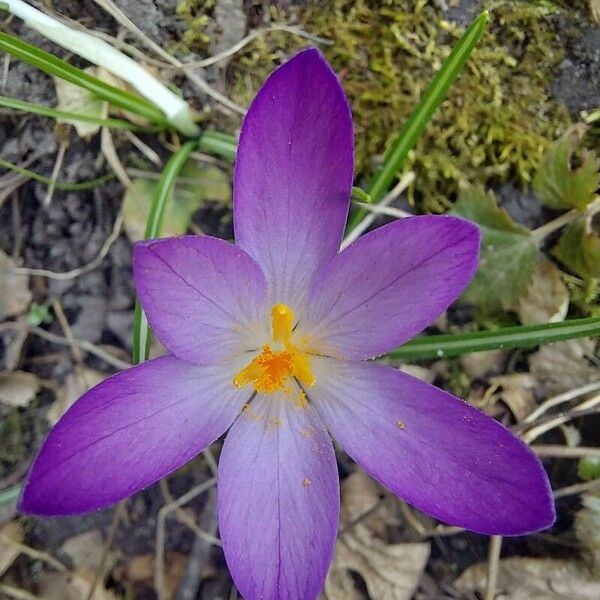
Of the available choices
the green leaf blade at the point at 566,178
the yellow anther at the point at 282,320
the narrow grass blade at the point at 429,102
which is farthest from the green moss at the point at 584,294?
the yellow anther at the point at 282,320

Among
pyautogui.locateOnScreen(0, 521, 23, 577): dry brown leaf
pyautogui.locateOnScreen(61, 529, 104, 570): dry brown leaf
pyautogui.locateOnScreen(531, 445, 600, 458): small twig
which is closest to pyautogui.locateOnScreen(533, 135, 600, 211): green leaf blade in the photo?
pyautogui.locateOnScreen(531, 445, 600, 458): small twig

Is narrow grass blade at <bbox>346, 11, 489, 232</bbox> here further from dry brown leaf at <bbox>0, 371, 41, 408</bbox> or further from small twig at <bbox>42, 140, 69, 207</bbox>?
dry brown leaf at <bbox>0, 371, 41, 408</bbox>

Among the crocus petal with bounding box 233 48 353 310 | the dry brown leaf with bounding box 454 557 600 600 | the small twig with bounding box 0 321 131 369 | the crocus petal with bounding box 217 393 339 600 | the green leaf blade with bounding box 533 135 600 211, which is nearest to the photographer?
the crocus petal with bounding box 233 48 353 310

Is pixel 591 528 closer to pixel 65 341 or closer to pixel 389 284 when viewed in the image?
pixel 389 284

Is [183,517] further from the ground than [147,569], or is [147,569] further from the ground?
[183,517]

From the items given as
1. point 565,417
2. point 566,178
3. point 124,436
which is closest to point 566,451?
point 565,417
